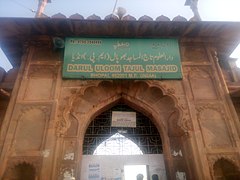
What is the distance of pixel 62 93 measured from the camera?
527 cm

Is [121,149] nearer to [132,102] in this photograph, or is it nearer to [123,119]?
[123,119]

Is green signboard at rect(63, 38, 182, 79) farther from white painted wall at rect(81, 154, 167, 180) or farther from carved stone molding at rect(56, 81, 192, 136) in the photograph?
white painted wall at rect(81, 154, 167, 180)

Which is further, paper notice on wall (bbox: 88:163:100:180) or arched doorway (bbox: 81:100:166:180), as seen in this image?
arched doorway (bbox: 81:100:166:180)

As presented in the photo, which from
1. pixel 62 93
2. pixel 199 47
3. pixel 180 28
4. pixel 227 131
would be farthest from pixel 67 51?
pixel 227 131

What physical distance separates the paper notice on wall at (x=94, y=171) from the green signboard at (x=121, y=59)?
2157mm

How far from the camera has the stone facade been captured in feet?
14.8

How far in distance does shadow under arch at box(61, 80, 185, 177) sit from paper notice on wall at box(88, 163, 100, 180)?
67 cm

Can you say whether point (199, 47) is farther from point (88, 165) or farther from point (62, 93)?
point (88, 165)

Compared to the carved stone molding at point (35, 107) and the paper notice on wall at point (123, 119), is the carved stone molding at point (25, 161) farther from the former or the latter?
the paper notice on wall at point (123, 119)

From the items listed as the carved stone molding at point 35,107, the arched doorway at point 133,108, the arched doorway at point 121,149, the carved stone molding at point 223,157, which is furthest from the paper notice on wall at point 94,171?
the carved stone molding at point 223,157

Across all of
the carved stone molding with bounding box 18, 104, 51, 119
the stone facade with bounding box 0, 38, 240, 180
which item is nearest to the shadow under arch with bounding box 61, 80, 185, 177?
the stone facade with bounding box 0, 38, 240, 180

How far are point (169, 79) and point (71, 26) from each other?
118 inches

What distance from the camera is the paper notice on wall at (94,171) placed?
4845 mm

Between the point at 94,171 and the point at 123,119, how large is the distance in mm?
1529
